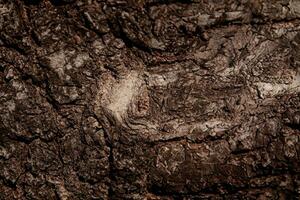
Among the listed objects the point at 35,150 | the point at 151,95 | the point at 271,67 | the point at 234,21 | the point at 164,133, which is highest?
the point at 234,21

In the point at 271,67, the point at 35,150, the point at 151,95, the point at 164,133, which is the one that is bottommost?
the point at 35,150

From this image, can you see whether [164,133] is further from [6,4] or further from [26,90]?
[6,4]

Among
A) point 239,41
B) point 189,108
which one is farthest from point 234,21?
point 189,108

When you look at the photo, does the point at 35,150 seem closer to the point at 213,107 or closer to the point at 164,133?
the point at 164,133

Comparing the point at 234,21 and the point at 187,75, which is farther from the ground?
the point at 234,21

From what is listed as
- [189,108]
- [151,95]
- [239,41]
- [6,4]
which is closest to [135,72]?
[151,95]

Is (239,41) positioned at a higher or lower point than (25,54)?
higher
